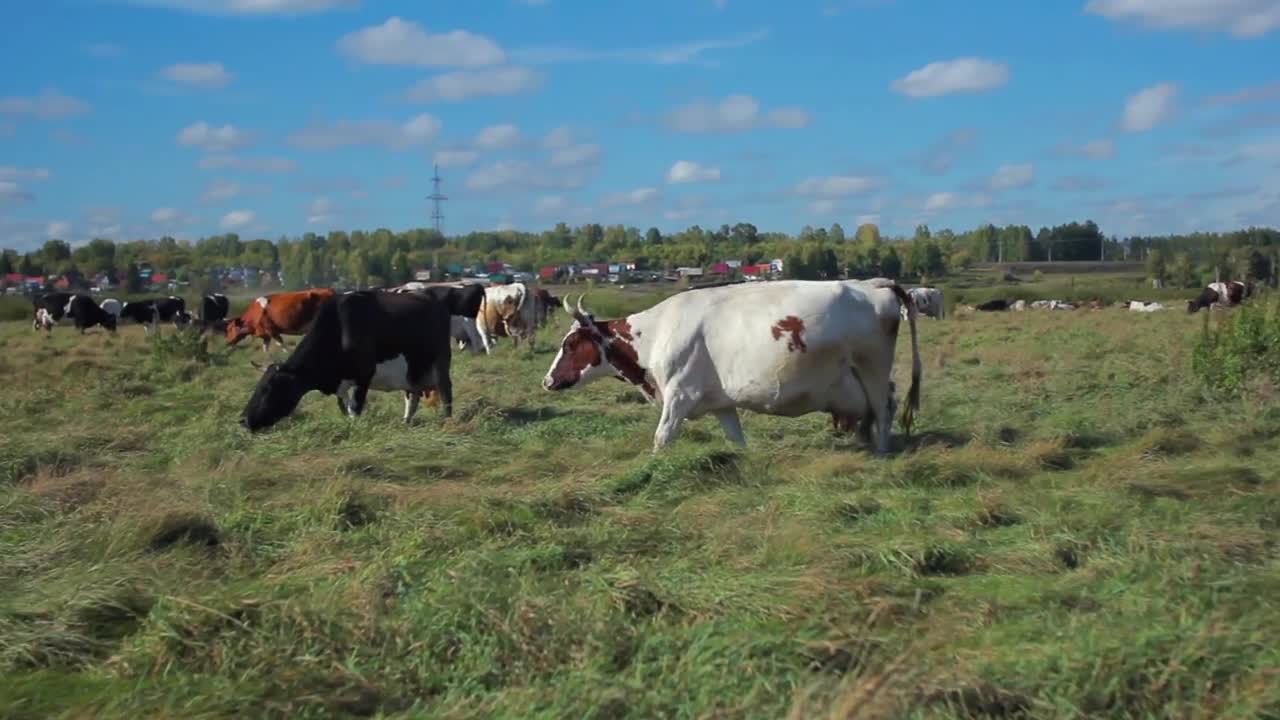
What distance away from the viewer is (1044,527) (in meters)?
7.23

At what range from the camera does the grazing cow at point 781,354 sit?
38.3 feet

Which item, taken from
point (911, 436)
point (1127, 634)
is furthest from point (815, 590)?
point (911, 436)

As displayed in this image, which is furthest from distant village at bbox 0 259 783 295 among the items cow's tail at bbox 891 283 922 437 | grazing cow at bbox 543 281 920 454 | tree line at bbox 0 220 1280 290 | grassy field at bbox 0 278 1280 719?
grassy field at bbox 0 278 1280 719

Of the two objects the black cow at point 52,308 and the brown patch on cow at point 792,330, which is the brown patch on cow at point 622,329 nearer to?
the brown patch on cow at point 792,330

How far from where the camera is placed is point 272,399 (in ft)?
44.8

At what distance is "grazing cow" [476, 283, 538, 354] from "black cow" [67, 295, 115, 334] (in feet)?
69.1

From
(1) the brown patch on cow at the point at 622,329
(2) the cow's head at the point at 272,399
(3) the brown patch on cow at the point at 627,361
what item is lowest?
(2) the cow's head at the point at 272,399

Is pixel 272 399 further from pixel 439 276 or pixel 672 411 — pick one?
pixel 439 276

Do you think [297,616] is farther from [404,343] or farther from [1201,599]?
[404,343]

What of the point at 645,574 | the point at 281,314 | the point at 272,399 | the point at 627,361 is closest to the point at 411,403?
the point at 272,399

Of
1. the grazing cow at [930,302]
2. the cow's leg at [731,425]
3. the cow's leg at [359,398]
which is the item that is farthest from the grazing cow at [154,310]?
the cow's leg at [731,425]

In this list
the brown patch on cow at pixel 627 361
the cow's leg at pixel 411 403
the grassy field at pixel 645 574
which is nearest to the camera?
the grassy field at pixel 645 574

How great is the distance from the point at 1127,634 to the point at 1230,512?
2962 mm

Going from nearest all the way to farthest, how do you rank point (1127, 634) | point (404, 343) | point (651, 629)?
1. point (1127, 634)
2. point (651, 629)
3. point (404, 343)
